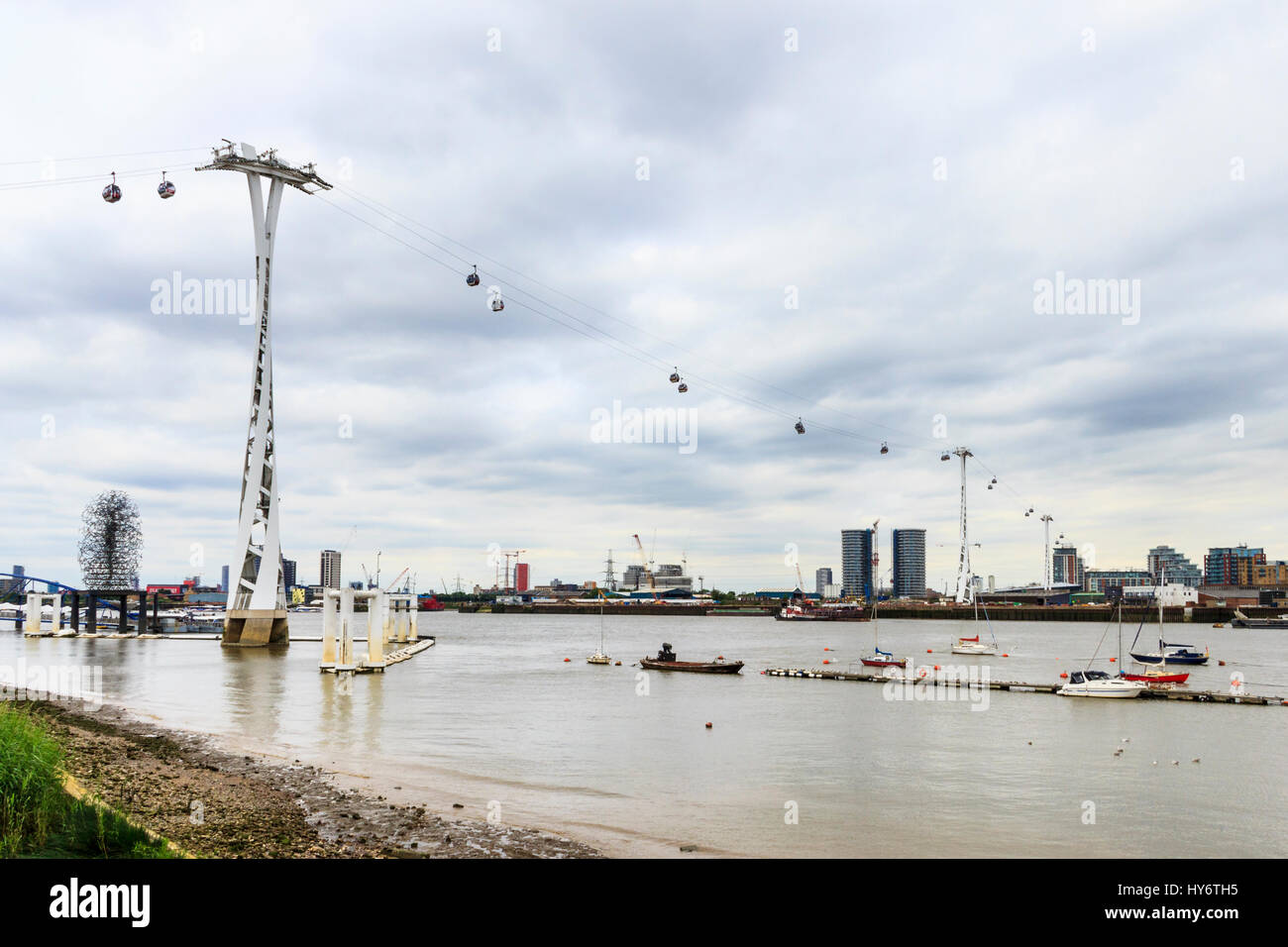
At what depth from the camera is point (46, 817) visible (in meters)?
13.9

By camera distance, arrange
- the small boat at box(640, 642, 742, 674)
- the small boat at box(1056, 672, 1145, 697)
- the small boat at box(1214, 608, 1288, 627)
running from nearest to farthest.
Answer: the small boat at box(1056, 672, 1145, 697) < the small boat at box(640, 642, 742, 674) < the small boat at box(1214, 608, 1288, 627)

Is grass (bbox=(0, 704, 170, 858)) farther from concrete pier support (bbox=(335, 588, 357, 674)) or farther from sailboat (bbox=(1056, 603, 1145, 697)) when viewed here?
sailboat (bbox=(1056, 603, 1145, 697))

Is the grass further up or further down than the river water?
further up

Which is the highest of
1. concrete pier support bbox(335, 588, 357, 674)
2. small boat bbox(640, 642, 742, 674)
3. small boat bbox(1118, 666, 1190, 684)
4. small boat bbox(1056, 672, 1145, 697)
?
concrete pier support bbox(335, 588, 357, 674)

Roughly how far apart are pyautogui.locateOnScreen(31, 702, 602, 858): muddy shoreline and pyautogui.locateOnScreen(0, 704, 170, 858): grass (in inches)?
67.1

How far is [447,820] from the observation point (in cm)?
2253

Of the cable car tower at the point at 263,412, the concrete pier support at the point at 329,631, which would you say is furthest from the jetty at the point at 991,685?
the cable car tower at the point at 263,412

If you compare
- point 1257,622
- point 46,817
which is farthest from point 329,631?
point 1257,622

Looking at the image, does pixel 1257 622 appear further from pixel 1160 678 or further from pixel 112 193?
pixel 112 193

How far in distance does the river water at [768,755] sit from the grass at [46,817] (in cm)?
1076

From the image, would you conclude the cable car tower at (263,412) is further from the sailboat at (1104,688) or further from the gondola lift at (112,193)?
the sailboat at (1104,688)

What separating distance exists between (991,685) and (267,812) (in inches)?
2257

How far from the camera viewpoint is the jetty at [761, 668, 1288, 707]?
57.1 meters

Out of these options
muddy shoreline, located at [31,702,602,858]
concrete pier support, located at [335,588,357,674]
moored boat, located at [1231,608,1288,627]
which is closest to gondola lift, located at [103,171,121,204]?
muddy shoreline, located at [31,702,602,858]
